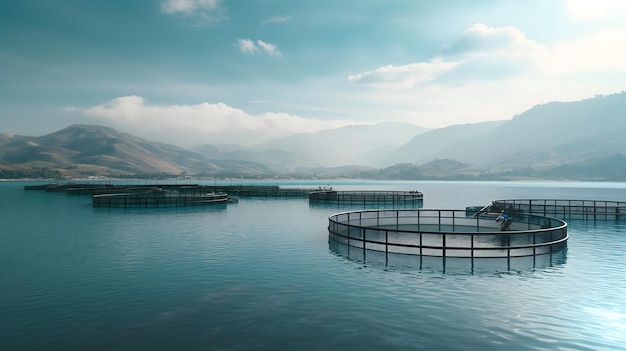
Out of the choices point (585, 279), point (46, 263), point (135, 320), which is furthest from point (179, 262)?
point (585, 279)

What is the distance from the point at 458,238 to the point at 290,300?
75.7 feet

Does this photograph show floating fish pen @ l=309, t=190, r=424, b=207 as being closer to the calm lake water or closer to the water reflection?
the calm lake water

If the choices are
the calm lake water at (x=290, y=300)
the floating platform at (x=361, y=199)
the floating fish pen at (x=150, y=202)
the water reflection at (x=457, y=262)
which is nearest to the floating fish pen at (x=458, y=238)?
the water reflection at (x=457, y=262)

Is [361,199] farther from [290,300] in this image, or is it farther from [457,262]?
[290,300]

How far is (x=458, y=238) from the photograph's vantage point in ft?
115

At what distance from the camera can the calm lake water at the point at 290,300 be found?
13.1 metres

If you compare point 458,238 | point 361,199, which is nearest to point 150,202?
→ point 361,199

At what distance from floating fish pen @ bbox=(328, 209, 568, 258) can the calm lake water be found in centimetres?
158

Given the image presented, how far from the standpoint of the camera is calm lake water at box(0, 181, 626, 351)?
13.1 metres

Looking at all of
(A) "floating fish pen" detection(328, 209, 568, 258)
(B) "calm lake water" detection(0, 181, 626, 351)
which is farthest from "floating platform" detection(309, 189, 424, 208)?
(B) "calm lake water" detection(0, 181, 626, 351)

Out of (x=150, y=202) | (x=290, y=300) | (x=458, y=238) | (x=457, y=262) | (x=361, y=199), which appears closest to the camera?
(x=290, y=300)

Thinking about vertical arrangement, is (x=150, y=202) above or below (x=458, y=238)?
above

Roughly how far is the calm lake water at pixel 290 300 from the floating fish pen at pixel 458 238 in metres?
1.58

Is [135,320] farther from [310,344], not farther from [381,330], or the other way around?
[381,330]
